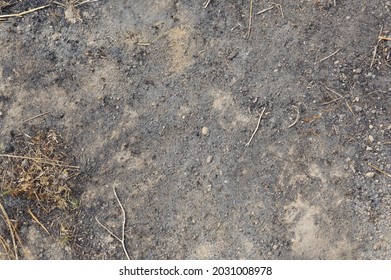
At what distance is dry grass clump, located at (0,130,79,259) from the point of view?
295cm

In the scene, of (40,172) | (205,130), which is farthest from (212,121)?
(40,172)

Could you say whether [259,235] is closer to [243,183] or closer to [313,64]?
[243,183]

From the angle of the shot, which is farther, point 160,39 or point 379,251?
point 160,39

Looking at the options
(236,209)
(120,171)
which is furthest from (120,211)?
(236,209)

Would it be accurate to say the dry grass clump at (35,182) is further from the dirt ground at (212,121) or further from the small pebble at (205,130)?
the small pebble at (205,130)

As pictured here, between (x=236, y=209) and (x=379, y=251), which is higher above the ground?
(x=236, y=209)

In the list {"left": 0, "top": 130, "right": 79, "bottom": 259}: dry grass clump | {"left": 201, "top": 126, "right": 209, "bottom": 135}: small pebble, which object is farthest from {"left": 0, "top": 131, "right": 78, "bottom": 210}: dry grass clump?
{"left": 201, "top": 126, "right": 209, "bottom": 135}: small pebble

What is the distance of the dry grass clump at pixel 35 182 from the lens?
295 cm

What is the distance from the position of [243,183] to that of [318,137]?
0.51m

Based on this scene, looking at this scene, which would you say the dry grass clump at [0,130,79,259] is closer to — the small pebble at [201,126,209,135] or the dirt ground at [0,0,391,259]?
the dirt ground at [0,0,391,259]

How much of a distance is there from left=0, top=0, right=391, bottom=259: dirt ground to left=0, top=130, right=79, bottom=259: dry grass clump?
0.15ft

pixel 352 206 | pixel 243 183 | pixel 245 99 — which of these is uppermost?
pixel 245 99

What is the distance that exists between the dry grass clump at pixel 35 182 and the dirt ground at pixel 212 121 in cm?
4

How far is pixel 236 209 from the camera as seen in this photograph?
288 centimetres
